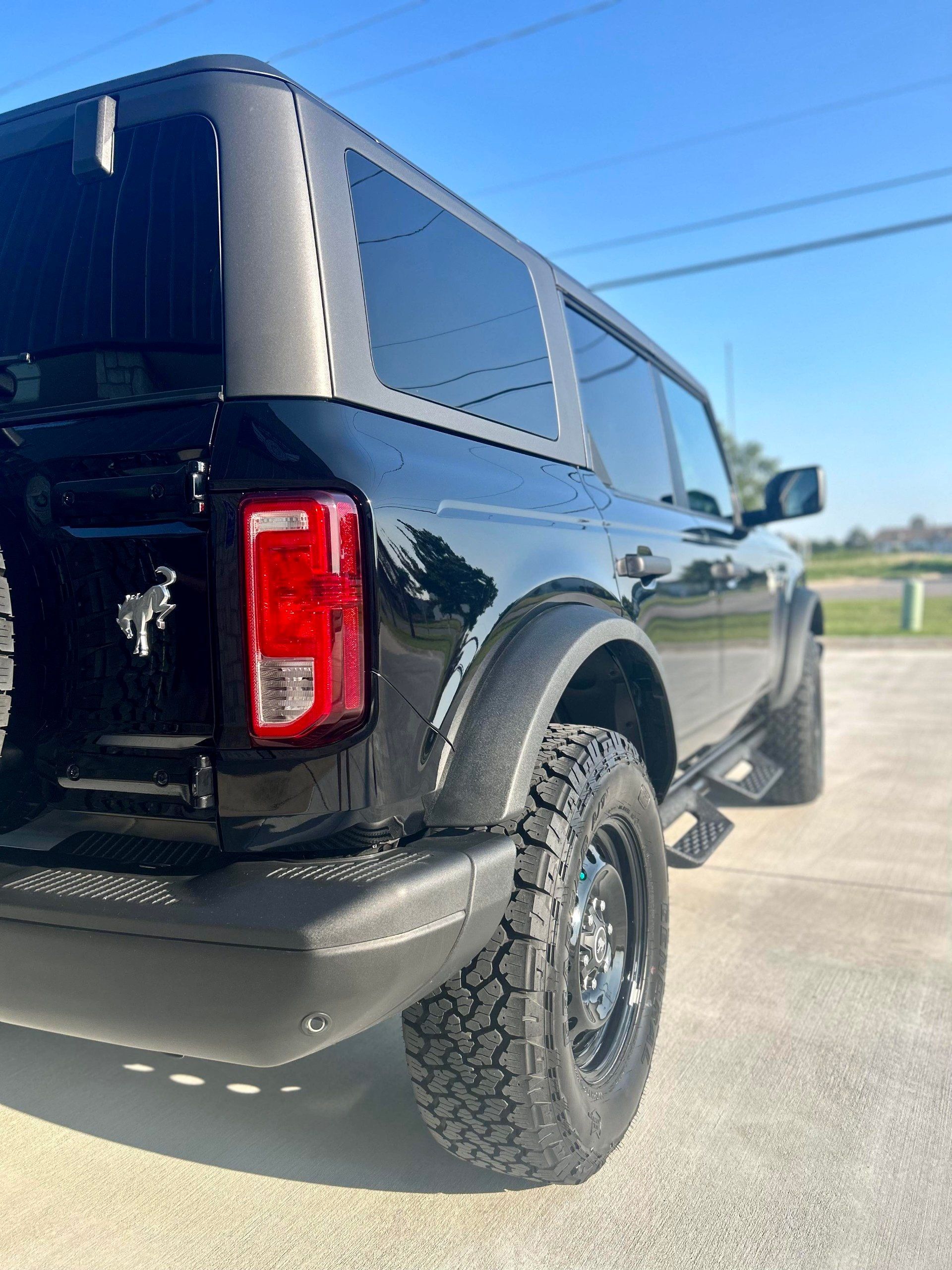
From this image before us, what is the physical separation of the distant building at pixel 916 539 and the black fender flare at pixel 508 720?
98316mm

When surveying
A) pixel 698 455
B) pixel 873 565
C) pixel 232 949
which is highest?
pixel 698 455

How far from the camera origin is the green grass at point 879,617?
16.2m

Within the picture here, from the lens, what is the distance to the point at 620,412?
328 centimetres

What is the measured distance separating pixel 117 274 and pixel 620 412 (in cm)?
182

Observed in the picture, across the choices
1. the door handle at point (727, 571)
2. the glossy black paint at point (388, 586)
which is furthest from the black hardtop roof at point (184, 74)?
the door handle at point (727, 571)

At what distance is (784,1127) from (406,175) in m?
2.22

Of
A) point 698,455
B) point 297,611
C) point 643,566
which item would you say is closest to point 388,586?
point 297,611

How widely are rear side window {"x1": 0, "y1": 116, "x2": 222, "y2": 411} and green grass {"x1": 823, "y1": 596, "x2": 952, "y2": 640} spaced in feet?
37.9

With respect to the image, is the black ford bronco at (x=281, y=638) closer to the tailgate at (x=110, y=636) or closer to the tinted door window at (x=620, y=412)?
the tailgate at (x=110, y=636)

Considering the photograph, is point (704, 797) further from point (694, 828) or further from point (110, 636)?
point (110, 636)

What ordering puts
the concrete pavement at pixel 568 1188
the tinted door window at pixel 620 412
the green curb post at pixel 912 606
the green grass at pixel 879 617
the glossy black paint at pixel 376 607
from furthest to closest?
the green curb post at pixel 912 606, the green grass at pixel 879 617, the tinted door window at pixel 620 412, the concrete pavement at pixel 568 1188, the glossy black paint at pixel 376 607

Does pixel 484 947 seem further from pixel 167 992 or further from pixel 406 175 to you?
pixel 406 175

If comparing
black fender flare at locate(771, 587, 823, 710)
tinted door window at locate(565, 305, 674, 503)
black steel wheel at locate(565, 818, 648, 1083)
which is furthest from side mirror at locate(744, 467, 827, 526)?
black steel wheel at locate(565, 818, 648, 1083)

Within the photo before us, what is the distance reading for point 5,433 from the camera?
1.80 metres
